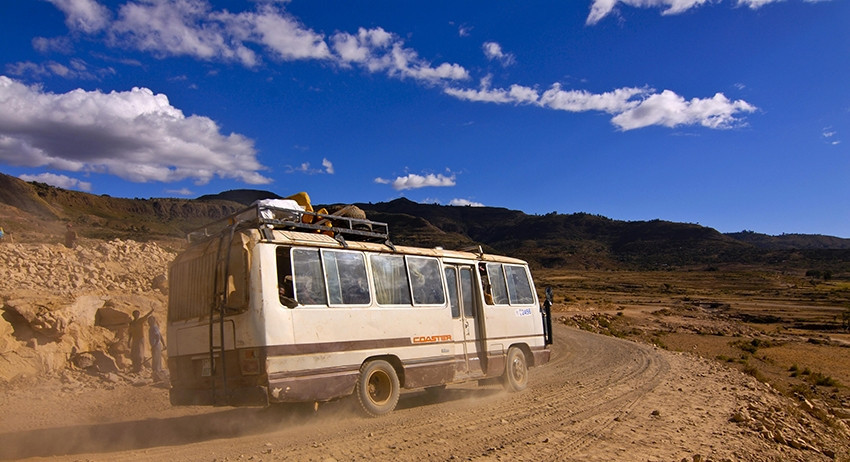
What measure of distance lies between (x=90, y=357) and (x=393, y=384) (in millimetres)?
7384

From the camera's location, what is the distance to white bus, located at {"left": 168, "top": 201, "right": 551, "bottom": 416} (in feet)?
24.8

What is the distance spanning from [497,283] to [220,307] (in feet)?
19.2

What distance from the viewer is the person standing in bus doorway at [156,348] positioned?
12617mm

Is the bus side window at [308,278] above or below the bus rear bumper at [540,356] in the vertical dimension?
above

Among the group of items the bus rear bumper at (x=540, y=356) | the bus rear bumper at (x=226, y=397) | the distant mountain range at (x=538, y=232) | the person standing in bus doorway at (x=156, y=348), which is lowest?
the bus rear bumper at (x=540, y=356)

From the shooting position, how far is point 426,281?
33.3 feet

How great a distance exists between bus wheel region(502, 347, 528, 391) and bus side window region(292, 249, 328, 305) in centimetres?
476

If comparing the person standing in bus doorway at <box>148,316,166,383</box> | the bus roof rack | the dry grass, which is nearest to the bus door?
the bus roof rack

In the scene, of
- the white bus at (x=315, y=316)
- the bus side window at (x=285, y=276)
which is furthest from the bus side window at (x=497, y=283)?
the bus side window at (x=285, y=276)

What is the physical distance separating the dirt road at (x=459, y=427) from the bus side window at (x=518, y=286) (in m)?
1.84

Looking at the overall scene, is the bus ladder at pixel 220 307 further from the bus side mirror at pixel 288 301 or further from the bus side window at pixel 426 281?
the bus side window at pixel 426 281

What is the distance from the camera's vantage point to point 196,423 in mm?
9180

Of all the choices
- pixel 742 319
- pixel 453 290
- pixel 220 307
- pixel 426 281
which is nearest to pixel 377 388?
pixel 426 281

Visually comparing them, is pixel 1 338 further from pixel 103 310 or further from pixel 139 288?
pixel 139 288
